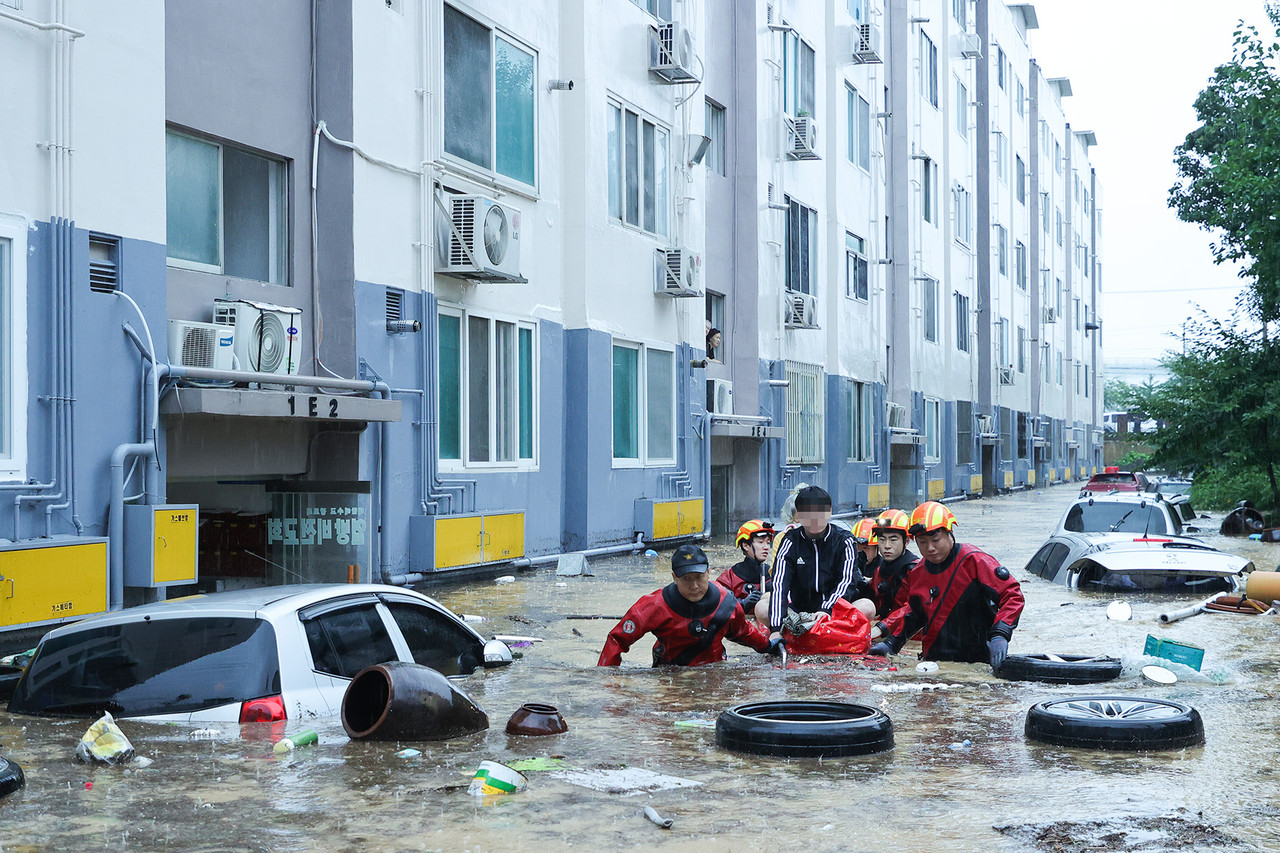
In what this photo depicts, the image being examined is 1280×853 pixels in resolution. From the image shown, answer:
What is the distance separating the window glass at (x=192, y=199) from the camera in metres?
13.0

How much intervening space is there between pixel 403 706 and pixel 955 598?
4.53 metres

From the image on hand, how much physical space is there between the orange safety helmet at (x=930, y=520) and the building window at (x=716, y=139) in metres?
17.1

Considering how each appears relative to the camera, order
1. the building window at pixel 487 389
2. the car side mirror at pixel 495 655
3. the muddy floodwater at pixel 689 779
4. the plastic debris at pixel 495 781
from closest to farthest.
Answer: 1. the muddy floodwater at pixel 689 779
2. the plastic debris at pixel 495 781
3. the car side mirror at pixel 495 655
4. the building window at pixel 487 389

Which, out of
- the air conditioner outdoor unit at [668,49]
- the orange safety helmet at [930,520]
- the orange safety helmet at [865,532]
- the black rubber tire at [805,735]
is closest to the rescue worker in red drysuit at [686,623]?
the orange safety helmet at [930,520]

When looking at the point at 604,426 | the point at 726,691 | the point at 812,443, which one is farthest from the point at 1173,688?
the point at 812,443

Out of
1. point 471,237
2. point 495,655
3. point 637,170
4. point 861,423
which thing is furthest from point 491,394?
point 861,423

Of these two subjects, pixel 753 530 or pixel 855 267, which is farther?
pixel 855 267

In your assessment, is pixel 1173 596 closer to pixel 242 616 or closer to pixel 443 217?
pixel 443 217

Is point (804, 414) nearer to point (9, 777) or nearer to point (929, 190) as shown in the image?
point (929, 190)

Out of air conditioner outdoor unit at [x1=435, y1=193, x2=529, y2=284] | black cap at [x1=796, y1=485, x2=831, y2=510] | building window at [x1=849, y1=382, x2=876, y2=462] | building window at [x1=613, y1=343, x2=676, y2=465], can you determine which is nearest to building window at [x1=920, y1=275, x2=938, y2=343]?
building window at [x1=849, y1=382, x2=876, y2=462]

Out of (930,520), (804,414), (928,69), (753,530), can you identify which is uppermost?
(928,69)

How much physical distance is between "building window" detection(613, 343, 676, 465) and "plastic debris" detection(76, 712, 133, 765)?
1460cm

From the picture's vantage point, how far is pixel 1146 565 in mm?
14875

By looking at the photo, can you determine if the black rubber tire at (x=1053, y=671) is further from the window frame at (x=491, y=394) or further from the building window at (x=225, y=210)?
the building window at (x=225, y=210)
